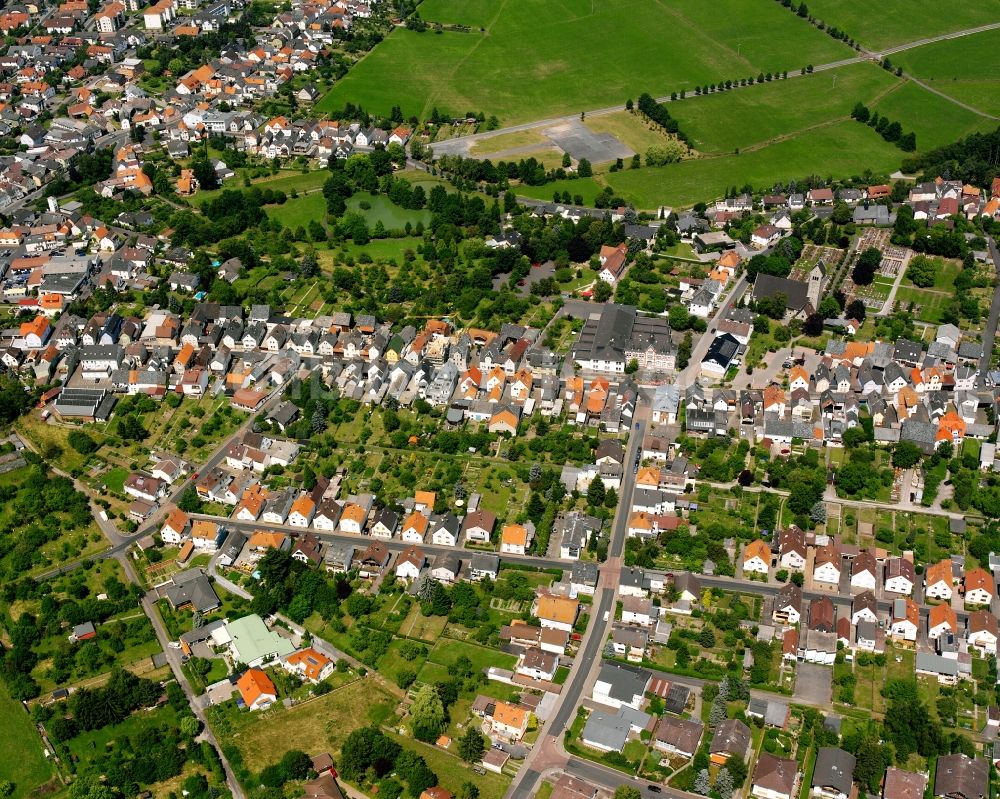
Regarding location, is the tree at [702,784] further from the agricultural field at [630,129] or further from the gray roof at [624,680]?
the agricultural field at [630,129]

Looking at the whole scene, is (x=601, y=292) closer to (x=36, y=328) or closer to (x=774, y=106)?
(x=36, y=328)

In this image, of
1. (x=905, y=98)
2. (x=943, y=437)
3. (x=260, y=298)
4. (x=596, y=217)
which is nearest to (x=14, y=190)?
(x=260, y=298)

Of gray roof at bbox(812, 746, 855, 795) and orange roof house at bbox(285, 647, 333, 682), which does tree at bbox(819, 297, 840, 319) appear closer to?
gray roof at bbox(812, 746, 855, 795)

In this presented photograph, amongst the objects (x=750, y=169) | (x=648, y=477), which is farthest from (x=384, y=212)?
(x=648, y=477)

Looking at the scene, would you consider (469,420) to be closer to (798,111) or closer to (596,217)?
(596,217)

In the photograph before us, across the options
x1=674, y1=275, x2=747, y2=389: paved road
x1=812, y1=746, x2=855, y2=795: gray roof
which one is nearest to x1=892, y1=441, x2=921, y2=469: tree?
x1=674, y1=275, x2=747, y2=389: paved road

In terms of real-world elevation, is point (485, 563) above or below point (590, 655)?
above
